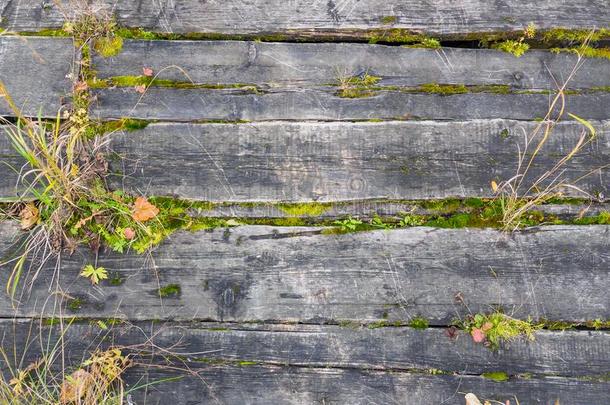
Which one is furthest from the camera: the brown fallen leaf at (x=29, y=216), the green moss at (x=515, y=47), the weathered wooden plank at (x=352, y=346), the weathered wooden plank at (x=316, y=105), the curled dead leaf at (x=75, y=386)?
the green moss at (x=515, y=47)

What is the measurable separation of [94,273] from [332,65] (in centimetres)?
171

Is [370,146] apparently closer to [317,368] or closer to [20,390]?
[317,368]

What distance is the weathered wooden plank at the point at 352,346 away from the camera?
269cm

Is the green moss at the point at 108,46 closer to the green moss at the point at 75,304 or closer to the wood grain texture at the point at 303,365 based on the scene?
the green moss at the point at 75,304

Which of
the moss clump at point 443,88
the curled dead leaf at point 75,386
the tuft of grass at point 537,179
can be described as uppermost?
the moss clump at point 443,88

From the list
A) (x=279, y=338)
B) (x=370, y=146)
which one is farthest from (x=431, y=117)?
(x=279, y=338)

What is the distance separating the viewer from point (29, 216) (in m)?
2.79

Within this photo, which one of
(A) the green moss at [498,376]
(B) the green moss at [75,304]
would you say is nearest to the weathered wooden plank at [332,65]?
(B) the green moss at [75,304]

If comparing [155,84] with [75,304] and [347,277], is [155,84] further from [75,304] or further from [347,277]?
[347,277]

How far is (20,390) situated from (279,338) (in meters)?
1.30

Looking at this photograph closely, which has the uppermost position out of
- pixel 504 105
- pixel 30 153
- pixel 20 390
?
pixel 504 105

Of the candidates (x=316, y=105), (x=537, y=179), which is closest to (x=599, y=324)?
(x=537, y=179)

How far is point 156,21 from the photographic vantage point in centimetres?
303

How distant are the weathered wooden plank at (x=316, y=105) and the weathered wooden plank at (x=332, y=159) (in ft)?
0.19
